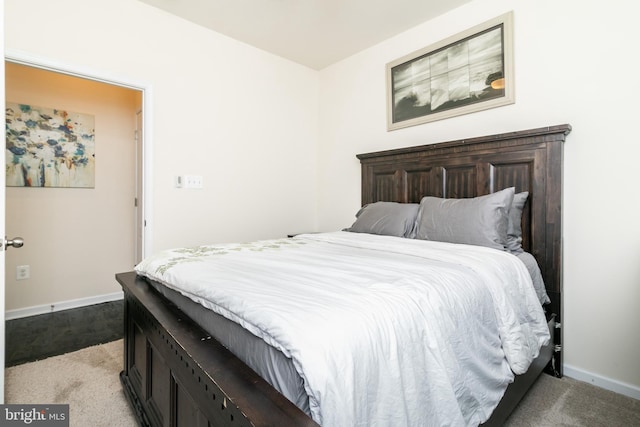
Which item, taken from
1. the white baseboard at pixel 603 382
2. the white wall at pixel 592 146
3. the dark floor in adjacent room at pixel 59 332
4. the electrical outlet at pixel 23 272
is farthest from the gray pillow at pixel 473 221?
the electrical outlet at pixel 23 272

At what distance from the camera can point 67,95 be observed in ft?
10.3

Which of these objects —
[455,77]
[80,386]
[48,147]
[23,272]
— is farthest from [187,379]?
[48,147]

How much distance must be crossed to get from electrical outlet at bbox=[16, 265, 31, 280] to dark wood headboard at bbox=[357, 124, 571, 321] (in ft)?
10.9

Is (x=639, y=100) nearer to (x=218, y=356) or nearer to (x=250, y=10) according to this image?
(x=218, y=356)

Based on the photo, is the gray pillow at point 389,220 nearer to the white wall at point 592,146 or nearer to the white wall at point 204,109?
the white wall at point 592,146

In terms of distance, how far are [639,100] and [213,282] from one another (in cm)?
233

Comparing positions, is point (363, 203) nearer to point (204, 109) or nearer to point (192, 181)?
point (192, 181)

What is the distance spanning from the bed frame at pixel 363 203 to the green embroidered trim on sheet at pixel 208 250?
0.16m

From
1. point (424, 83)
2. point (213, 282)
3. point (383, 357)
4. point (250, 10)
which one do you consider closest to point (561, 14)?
point (424, 83)

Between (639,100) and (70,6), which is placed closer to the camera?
(639,100)

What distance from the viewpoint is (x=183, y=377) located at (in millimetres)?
1021

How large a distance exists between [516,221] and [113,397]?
251cm

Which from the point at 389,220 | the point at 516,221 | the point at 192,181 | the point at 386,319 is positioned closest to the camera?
the point at 386,319

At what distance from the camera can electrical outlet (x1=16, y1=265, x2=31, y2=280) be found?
113 inches
